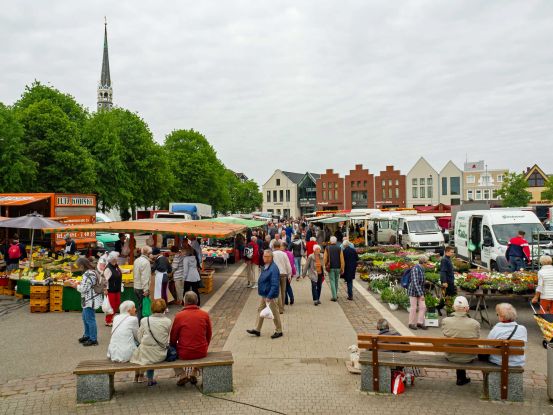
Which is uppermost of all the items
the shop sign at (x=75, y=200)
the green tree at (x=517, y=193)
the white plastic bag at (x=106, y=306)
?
the green tree at (x=517, y=193)

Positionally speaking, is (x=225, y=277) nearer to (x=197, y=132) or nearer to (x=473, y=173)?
(x=197, y=132)

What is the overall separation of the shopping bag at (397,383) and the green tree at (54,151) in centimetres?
3355

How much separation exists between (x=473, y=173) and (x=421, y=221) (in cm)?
6018

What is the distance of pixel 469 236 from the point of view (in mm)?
20219

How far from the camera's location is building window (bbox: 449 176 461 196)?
264 feet

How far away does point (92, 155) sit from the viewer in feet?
135

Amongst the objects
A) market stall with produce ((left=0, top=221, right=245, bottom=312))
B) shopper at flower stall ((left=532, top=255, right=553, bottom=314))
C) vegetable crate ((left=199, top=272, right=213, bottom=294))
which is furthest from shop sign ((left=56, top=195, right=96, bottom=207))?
shopper at flower stall ((left=532, top=255, right=553, bottom=314))

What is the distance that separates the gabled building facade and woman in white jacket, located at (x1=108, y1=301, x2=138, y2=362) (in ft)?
291

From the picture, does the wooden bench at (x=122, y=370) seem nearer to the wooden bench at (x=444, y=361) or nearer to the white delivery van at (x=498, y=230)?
the wooden bench at (x=444, y=361)

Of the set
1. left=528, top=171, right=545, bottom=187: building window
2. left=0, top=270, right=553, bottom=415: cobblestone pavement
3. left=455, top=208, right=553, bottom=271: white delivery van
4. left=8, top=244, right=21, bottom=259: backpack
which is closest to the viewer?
left=0, top=270, right=553, bottom=415: cobblestone pavement

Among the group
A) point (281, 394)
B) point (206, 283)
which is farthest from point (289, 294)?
point (281, 394)

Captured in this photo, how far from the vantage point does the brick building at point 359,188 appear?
3344 inches

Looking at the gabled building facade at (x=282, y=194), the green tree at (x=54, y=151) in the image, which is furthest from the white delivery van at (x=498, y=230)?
the gabled building facade at (x=282, y=194)

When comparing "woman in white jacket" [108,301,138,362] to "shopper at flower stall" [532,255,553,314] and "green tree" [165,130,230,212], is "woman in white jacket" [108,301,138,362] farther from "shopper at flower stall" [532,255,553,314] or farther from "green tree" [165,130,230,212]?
"green tree" [165,130,230,212]
